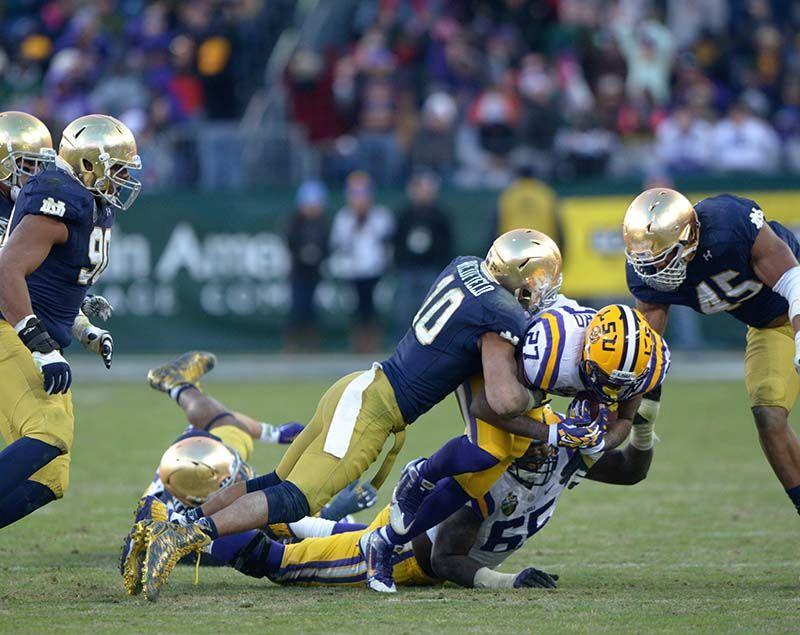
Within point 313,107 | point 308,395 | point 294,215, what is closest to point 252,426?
point 308,395

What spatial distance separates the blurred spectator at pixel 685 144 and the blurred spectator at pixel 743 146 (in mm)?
119

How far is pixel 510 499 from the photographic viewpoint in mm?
5500

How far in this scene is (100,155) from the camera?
5.52 metres

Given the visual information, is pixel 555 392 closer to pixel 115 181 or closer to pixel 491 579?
pixel 491 579

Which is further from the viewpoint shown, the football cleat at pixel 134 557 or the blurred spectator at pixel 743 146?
the blurred spectator at pixel 743 146

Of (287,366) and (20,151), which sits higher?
(20,151)

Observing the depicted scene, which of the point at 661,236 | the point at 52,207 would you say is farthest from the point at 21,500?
the point at 661,236

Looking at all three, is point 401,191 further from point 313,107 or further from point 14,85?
point 14,85

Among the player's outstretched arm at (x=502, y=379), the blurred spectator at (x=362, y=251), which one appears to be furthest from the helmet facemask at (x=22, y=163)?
the blurred spectator at (x=362, y=251)

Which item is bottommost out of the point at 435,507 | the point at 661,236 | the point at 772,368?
the point at 435,507

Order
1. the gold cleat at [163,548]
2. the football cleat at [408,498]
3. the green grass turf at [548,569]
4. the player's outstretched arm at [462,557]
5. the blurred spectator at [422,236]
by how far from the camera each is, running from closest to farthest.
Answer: the green grass turf at [548,569] < the gold cleat at [163,548] < the football cleat at [408,498] < the player's outstretched arm at [462,557] < the blurred spectator at [422,236]

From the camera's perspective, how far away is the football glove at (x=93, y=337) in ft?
19.2

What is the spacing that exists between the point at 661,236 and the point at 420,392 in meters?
1.19

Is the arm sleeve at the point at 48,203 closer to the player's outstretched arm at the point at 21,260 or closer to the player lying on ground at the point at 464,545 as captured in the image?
the player's outstretched arm at the point at 21,260
